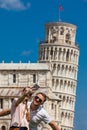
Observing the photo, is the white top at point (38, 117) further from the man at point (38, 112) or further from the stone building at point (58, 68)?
the stone building at point (58, 68)

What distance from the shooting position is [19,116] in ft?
55.1

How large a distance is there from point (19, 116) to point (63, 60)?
392ft

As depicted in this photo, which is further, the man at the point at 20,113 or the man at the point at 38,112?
the man at the point at 20,113

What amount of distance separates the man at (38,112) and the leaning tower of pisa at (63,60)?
370 feet

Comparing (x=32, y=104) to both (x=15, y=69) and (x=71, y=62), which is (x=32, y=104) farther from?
(x=71, y=62)

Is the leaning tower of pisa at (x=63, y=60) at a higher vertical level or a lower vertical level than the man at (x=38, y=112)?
higher

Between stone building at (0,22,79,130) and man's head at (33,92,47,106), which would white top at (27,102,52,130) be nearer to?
man's head at (33,92,47,106)

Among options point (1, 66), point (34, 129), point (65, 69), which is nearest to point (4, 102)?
point (1, 66)

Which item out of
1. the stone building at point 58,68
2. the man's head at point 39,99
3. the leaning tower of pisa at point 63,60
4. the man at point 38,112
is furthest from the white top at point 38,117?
the leaning tower of pisa at point 63,60

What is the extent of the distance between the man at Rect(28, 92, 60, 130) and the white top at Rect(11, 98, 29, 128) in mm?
209

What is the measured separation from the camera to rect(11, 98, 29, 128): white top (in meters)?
16.7

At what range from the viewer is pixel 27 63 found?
111 meters

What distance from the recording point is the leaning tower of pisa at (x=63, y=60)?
5221 inches

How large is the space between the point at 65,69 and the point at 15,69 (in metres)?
27.1
